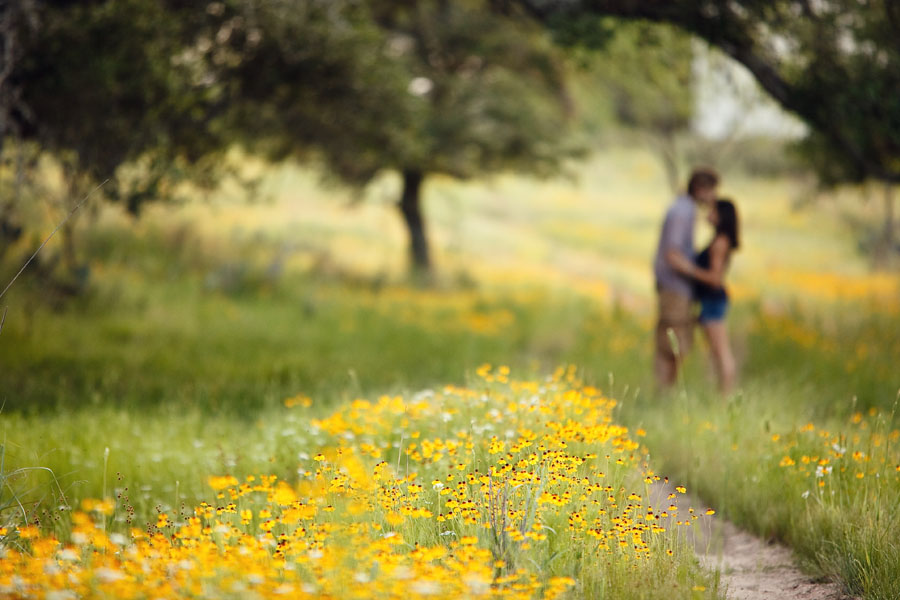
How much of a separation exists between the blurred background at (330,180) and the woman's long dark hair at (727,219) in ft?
4.52

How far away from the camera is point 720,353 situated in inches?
281

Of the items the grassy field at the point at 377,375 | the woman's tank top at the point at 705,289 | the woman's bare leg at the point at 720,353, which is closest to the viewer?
the grassy field at the point at 377,375

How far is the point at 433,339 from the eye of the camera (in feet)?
35.1

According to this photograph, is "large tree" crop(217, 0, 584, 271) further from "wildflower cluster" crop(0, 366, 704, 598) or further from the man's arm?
"wildflower cluster" crop(0, 366, 704, 598)

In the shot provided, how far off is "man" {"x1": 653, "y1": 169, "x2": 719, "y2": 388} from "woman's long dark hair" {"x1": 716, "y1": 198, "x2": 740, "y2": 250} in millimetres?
117

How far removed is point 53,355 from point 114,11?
12.8ft

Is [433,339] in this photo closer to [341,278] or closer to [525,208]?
[341,278]

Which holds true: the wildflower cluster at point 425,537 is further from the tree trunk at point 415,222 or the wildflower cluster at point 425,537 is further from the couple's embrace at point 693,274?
the tree trunk at point 415,222

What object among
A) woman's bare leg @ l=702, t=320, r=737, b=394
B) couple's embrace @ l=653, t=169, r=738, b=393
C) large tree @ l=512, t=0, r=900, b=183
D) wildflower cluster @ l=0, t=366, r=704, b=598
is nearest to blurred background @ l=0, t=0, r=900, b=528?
large tree @ l=512, t=0, r=900, b=183

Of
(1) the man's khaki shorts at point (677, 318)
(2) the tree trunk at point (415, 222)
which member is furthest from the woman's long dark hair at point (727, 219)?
(2) the tree trunk at point (415, 222)

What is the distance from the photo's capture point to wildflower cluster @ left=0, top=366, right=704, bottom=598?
2.85 meters

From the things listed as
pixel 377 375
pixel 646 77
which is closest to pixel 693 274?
pixel 377 375

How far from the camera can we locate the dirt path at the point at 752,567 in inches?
148

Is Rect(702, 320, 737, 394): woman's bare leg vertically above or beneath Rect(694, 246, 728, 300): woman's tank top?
beneath
